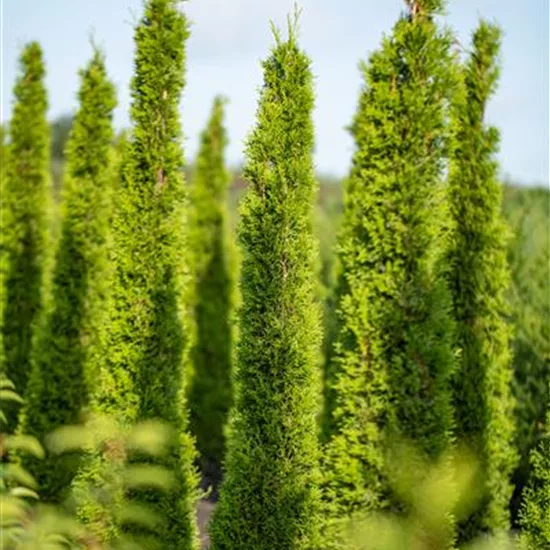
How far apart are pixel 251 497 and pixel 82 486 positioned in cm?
186

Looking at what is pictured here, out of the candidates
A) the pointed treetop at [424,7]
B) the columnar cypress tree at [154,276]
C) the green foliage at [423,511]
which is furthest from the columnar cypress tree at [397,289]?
the columnar cypress tree at [154,276]

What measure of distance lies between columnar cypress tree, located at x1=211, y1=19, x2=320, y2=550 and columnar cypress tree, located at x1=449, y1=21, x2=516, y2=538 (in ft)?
11.0

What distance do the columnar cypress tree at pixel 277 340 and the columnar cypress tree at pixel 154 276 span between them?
3.26ft

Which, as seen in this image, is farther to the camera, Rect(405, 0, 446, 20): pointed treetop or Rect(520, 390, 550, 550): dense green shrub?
Rect(405, 0, 446, 20): pointed treetop

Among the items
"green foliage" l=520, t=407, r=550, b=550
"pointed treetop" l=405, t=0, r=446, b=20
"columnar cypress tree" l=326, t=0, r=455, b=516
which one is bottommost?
"green foliage" l=520, t=407, r=550, b=550

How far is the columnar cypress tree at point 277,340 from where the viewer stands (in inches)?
278

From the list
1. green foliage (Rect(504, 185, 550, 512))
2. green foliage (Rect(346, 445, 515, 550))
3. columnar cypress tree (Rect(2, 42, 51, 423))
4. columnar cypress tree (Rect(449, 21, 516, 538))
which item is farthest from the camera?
columnar cypress tree (Rect(2, 42, 51, 423))

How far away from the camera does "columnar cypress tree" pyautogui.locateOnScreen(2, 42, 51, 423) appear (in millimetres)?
14016

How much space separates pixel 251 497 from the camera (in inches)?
280

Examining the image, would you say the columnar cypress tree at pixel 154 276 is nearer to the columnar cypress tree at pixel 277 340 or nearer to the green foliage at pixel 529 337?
the columnar cypress tree at pixel 277 340

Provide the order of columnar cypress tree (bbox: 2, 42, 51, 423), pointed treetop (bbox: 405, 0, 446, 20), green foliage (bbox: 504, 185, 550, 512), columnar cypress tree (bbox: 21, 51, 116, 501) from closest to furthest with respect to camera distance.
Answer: pointed treetop (bbox: 405, 0, 446, 20) → columnar cypress tree (bbox: 21, 51, 116, 501) → green foliage (bbox: 504, 185, 550, 512) → columnar cypress tree (bbox: 2, 42, 51, 423)

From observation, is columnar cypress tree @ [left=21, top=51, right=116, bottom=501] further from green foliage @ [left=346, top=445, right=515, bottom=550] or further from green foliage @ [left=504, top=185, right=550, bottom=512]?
green foliage @ [left=504, top=185, right=550, bottom=512]

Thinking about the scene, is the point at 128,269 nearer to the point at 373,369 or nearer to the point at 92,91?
the point at 373,369

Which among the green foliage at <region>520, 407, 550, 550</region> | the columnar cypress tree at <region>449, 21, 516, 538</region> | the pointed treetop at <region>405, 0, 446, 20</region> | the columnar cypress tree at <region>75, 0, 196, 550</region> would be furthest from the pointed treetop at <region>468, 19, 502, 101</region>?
the green foliage at <region>520, 407, 550, 550</region>
